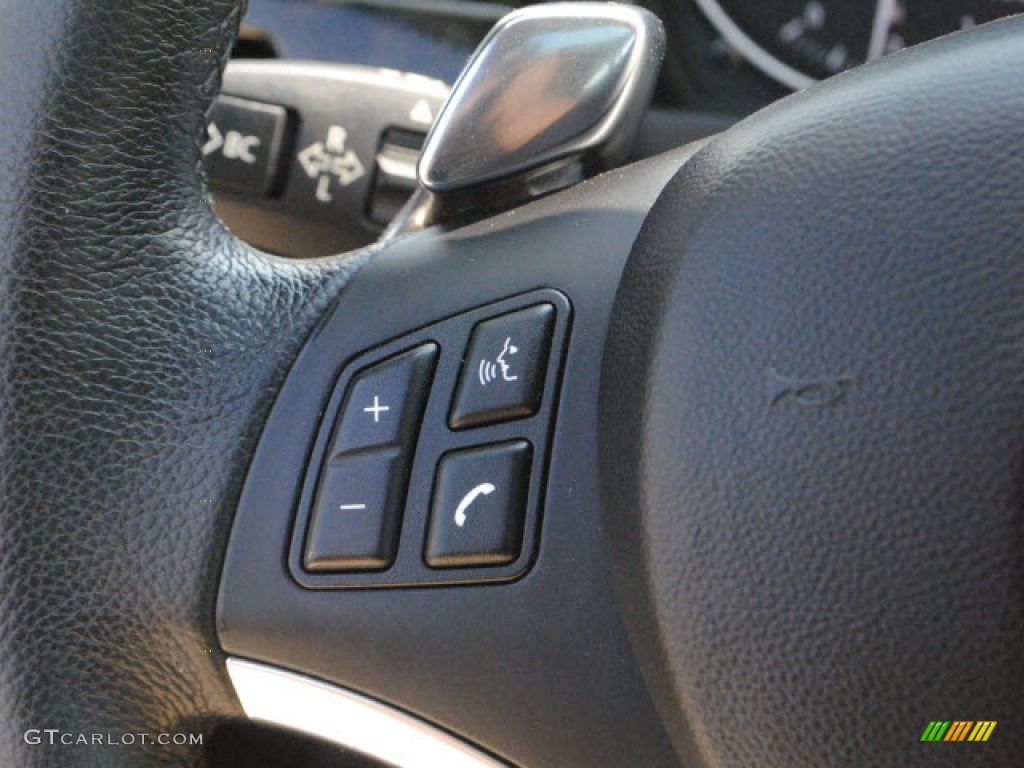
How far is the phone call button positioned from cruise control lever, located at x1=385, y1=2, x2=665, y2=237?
150 millimetres

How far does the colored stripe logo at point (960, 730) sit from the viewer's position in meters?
0.39

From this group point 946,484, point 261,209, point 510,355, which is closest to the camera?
point 946,484

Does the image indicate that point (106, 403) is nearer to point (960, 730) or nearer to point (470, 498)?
point (470, 498)

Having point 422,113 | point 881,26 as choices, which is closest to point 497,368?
point 422,113

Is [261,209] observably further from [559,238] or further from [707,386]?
[707,386]

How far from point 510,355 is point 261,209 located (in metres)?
0.67

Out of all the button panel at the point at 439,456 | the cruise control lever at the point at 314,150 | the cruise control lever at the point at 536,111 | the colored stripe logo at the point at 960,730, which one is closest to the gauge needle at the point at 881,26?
the cruise control lever at the point at 314,150

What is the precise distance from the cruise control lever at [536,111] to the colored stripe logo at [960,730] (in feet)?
1.02

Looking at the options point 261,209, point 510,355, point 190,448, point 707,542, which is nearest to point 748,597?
point 707,542

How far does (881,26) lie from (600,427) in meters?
0.98

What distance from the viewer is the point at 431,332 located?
55 cm

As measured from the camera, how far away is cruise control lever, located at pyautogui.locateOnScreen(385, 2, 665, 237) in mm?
588

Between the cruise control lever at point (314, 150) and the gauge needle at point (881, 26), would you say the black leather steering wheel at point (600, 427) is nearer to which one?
the cruise control lever at point (314, 150)

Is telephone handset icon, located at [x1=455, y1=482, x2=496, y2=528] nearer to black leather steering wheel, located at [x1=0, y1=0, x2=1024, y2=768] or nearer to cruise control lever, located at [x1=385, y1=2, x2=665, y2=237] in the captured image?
black leather steering wheel, located at [x1=0, y1=0, x2=1024, y2=768]
